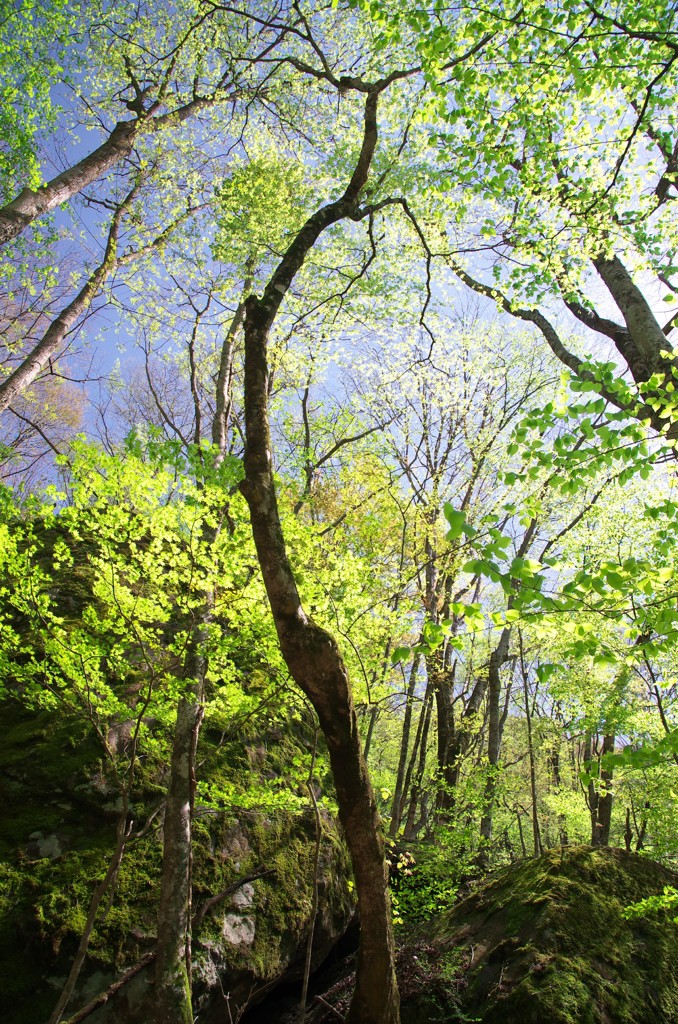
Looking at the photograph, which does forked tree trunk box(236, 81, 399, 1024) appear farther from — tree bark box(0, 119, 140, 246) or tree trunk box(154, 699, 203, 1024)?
tree bark box(0, 119, 140, 246)

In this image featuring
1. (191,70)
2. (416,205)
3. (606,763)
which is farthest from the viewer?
(191,70)

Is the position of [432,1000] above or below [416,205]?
below

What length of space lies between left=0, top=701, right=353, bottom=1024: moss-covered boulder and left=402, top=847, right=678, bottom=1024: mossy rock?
→ 1.57 meters

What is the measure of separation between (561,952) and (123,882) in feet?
12.8

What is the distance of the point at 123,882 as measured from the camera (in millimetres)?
4770

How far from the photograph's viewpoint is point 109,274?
980cm

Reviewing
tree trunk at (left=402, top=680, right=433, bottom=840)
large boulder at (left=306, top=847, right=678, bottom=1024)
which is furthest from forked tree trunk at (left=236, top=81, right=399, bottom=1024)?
tree trunk at (left=402, top=680, right=433, bottom=840)

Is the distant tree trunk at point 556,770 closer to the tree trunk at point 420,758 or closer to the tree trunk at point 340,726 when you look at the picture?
the tree trunk at point 420,758

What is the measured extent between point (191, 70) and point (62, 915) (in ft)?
44.0

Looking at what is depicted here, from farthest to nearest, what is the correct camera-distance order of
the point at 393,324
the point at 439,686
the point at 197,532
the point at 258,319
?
the point at 439,686, the point at 393,324, the point at 197,532, the point at 258,319

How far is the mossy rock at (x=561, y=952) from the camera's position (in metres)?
3.83

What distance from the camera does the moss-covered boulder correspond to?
401 centimetres

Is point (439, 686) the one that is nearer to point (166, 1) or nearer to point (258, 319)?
point (258, 319)

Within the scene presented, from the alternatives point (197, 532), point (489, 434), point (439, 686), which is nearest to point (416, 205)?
point (489, 434)
